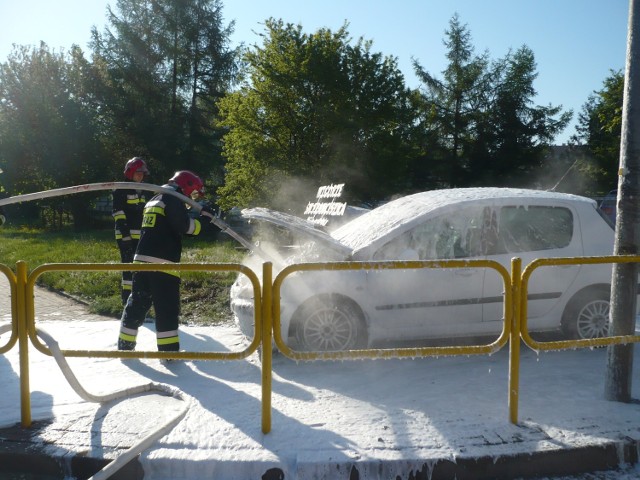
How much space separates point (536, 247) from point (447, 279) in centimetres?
96

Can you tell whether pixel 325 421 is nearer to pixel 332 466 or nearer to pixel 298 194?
pixel 332 466

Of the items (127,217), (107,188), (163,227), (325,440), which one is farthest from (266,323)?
(127,217)

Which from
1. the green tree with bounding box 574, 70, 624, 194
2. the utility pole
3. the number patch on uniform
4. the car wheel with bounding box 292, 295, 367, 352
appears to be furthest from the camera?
the green tree with bounding box 574, 70, 624, 194

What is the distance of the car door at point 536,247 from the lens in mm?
5504

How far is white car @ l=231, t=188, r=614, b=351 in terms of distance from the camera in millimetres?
5262

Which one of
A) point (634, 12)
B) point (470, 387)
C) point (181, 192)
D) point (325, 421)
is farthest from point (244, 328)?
point (634, 12)

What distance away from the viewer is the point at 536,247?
222 inches

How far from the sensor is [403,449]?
139 inches

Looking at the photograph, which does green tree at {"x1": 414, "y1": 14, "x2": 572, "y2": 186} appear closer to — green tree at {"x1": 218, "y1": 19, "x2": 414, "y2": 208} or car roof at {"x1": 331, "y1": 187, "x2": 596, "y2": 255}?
green tree at {"x1": 218, "y1": 19, "x2": 414, "y2": 208}

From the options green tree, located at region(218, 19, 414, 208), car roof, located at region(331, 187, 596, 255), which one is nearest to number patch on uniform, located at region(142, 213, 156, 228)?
car roof, located at region(331, 187, 596, 255)

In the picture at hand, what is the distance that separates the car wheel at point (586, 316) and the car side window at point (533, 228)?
21.0 inches

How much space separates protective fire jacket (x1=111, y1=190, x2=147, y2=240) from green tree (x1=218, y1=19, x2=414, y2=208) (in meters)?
11.2

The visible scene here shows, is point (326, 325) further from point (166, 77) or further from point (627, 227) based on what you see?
point (166, 77)

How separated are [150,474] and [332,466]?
1059mm
